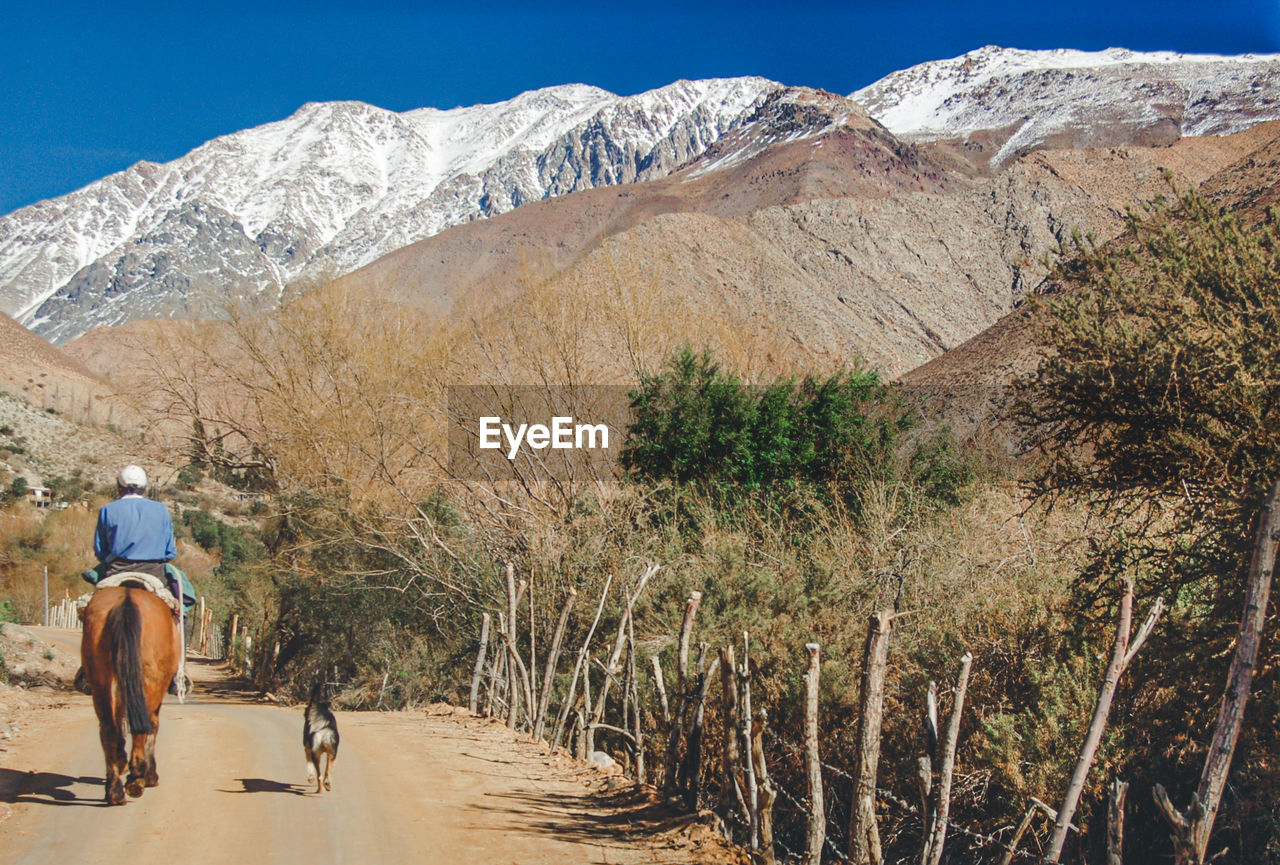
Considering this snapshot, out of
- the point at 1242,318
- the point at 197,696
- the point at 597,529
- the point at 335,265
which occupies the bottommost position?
the point at 197,696

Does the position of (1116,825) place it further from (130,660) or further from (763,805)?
(130,660)

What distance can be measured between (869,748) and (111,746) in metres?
4.92

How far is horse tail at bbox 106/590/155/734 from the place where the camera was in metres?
6.43

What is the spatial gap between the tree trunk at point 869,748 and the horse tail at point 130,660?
459cm

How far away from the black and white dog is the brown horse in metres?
1.08

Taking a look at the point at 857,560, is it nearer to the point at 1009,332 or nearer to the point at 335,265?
the point at 335,265

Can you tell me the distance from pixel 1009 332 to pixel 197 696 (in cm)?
3020

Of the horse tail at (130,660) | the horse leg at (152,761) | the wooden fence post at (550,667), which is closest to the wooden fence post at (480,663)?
the wooden fence post at (550,667)

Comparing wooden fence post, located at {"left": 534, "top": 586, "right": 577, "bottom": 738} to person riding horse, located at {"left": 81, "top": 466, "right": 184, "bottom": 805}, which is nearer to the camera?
person riding horse, located at {"left": 81, "top": 466, "right": 184, "bottom": 805}

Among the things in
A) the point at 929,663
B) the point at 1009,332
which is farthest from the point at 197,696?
the point at 1009,332

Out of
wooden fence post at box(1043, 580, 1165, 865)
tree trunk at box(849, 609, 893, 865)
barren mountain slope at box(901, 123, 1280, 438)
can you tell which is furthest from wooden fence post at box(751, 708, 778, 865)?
barren mountain slope at box(901, 123, 1280, 438)

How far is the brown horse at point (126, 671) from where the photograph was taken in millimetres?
6469

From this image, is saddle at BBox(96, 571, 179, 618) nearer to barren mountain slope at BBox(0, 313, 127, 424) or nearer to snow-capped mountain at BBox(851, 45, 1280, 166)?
barren mountain slope at BBox(0, 313, 127, 424)

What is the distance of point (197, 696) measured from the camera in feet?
73.2
